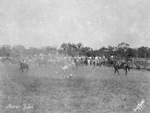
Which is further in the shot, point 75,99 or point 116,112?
point 75,99

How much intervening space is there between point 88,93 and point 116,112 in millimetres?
4266

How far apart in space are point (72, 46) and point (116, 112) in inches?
5056

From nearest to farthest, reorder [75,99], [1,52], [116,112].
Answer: [116,112]
[75,99]
[1,52]

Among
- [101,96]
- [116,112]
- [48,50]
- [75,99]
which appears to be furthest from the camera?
[48,50]

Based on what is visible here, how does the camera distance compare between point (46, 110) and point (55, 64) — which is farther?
point (55, 64)

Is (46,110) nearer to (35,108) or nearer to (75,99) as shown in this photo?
(35,108)

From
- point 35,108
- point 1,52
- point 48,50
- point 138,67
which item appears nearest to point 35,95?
point 35,108

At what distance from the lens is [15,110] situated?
994 centimetres

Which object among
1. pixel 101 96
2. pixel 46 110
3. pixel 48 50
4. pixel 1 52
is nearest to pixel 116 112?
pixel 46 110

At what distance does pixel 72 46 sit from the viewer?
138125 millimetres

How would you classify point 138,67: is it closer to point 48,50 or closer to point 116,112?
point 116,112

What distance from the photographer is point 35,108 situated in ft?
33.7

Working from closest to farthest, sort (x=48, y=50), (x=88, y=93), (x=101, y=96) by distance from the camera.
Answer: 1. (x=101, y=96)
2. (x=88, y=93)
3. (x=48, y=50)

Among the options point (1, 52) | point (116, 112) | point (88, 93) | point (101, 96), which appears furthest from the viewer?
point (1, 52)
